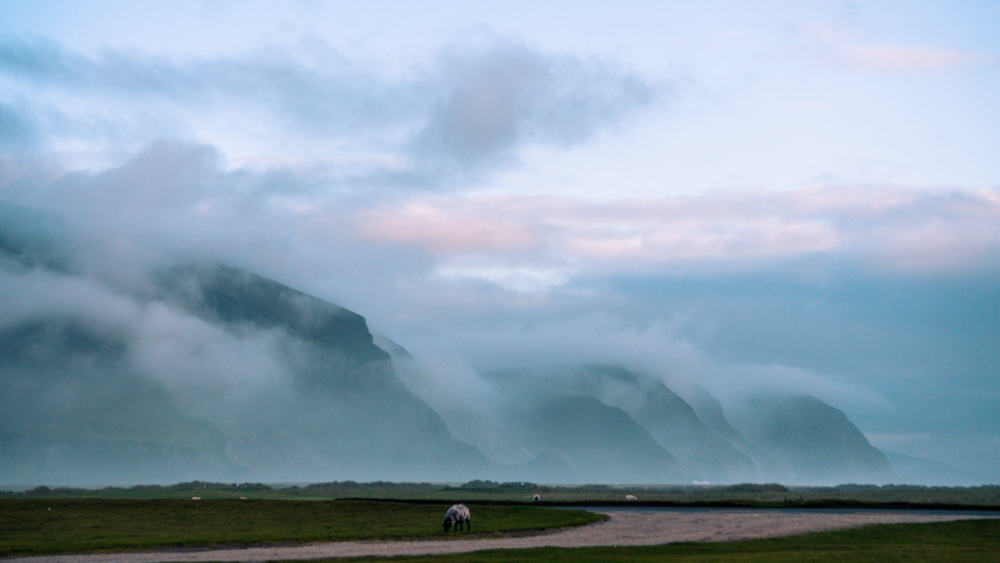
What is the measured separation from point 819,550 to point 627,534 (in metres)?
13.8

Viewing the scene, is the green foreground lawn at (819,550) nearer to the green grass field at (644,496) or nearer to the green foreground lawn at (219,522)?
the green foreground lawn at (219,522)

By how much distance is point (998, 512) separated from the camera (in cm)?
8175

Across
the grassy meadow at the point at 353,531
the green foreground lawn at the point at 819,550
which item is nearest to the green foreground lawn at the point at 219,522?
the grassy meadow at the point at 353,531

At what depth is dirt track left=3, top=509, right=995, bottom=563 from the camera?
46.4 m

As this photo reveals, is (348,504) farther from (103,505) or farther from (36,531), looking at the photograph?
(36,531)

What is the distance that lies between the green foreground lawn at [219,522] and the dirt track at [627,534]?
356 centimetres

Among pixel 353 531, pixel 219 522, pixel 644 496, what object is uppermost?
pixel 644 496

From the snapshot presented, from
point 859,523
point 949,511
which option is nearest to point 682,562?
point 859,523

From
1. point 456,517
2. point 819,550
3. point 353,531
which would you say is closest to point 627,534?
point 456,517

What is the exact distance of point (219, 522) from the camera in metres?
67.1

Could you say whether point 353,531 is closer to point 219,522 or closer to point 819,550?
point 219,522

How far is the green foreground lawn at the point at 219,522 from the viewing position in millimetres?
53594

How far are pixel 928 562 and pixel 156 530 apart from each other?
45.5m

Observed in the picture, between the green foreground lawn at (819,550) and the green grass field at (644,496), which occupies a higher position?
the green grass field at (644,496)
